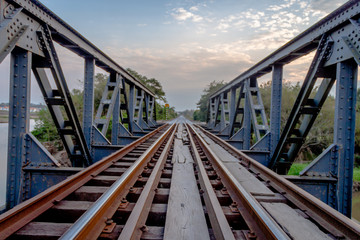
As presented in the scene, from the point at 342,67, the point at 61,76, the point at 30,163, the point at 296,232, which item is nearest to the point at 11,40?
the point at 61,76

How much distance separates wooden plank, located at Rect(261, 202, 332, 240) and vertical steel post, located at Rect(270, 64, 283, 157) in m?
3.52

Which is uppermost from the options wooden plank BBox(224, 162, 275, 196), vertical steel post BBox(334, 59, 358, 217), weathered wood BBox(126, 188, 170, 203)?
vertical steel post BBox(334, 59, 358, 217)

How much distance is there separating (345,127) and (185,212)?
2987mm

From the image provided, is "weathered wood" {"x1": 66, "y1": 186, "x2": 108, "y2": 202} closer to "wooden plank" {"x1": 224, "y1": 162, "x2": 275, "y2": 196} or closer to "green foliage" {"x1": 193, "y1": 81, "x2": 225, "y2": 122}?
"wooden plank" {"x1": 224, "y1": 162, "x2": 275, "y2": 196}

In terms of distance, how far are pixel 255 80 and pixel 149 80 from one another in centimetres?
5364

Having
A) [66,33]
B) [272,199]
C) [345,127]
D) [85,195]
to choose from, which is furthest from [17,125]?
[345,127]

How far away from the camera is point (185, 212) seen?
2.33 metres

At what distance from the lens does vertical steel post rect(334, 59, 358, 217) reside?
3365 millimetres

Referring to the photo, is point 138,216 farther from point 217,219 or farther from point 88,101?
point 88,101

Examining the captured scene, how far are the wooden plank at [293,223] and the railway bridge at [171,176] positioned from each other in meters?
0.01

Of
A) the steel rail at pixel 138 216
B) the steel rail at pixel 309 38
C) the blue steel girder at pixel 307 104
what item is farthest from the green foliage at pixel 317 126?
the steel rail at pixel 138 216

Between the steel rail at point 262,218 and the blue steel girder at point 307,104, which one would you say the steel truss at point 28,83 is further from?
the blue steel girder at point 307,104

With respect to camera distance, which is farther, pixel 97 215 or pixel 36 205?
pixel 36 205

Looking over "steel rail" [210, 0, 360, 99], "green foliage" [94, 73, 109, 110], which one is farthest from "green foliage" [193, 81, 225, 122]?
"steel rail" [210, 0, 360, 99]
